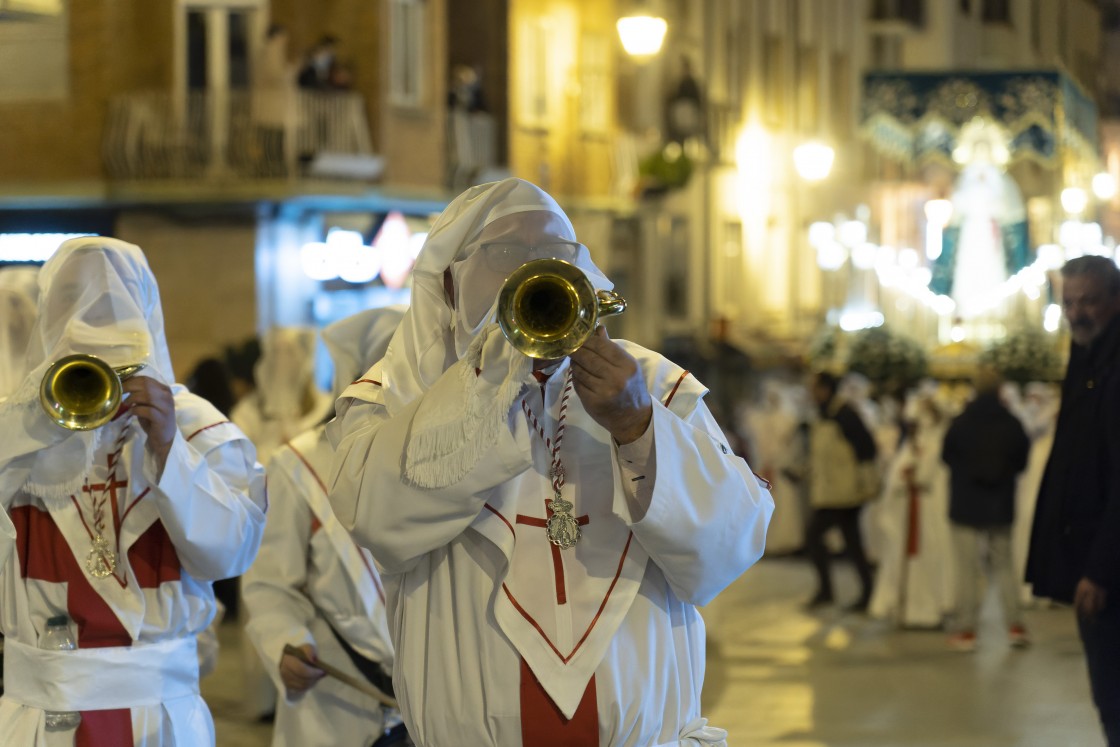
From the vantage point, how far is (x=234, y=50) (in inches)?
906

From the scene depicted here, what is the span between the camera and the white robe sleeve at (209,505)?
4820mm

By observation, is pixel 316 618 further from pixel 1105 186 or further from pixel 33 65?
pixel 1105 186

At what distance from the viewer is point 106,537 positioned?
4926mm

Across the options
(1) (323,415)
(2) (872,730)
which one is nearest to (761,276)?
(2) (872,730)

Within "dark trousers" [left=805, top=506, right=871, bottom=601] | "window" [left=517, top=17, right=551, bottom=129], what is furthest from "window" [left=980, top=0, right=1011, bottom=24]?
"dark trousers" [left=805, top=506, right=871, bottom=601]

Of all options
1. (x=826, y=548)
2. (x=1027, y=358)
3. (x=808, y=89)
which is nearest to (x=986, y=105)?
(x=1027, y=358)

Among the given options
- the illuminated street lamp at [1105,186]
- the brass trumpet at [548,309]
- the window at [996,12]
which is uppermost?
the window at [996,12]

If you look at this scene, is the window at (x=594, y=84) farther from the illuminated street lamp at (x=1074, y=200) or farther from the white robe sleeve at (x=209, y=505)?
the white robe sleeve at (x=209, y=505)

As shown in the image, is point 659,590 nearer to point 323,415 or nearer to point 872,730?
point 323,415

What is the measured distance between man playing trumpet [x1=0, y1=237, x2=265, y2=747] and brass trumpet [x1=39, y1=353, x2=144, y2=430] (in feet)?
0.37

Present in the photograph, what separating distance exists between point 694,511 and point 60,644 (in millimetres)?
2060

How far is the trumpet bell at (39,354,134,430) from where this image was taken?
460 centimetres

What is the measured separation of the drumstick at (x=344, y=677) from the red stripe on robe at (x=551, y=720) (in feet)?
7.05

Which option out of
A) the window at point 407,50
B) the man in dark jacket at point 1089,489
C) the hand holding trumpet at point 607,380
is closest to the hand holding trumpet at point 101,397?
the hand holding trumpet at point 607,380
